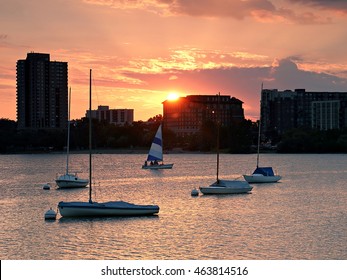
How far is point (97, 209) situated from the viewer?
61.7 m

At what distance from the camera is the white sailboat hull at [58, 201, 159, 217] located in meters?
61.0

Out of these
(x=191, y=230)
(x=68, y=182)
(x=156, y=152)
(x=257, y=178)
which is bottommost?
(x=191, y=230)

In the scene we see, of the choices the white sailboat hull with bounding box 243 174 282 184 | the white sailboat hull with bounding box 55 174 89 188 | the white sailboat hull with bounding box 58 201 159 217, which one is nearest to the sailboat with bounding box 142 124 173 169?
the white sailboat hull with bounding box 243 174 282 184

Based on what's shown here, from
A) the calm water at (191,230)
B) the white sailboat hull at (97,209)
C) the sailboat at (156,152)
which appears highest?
the sailboat at (156,152)

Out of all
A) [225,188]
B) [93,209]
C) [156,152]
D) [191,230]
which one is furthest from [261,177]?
[191,230]

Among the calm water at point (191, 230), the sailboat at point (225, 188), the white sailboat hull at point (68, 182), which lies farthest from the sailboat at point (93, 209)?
the white sailboat hull at point (68, 182)

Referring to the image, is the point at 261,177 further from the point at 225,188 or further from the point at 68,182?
the point at 68,182

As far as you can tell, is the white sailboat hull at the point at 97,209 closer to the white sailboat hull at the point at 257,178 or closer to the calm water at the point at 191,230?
the calm water at the point at 191,230

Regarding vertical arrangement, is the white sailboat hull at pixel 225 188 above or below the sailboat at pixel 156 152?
below

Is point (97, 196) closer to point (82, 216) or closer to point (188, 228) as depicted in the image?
point (82, 216)

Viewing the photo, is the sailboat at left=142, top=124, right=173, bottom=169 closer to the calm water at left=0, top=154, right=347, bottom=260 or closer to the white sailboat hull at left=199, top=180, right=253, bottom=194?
the white sailboat hull at left=199, top=180, right=253, bottom=194

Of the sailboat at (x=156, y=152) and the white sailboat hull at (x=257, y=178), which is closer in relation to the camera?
the white sailboat hull at (x=257, y=178)

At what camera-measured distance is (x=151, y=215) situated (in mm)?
64562

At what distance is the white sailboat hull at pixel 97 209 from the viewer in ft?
200
